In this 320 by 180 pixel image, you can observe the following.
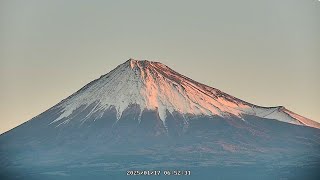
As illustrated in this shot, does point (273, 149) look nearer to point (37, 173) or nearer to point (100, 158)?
point (100, 158)

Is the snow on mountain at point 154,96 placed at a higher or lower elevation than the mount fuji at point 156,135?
higher

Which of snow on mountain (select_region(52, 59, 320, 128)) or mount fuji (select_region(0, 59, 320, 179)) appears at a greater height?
snow on mountain (select_region(52, 59, 320, 128))

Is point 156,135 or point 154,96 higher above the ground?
point 154,96

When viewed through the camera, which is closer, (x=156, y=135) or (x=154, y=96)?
(x=156, y=135)

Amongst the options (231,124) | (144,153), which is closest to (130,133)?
(144,153)

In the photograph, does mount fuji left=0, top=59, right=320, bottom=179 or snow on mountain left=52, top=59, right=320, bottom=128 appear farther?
snow on mountain left=52, top=59, right=320, bottom=128

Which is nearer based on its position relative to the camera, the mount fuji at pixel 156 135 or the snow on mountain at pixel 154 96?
the mount fuji at pixel 156 135
